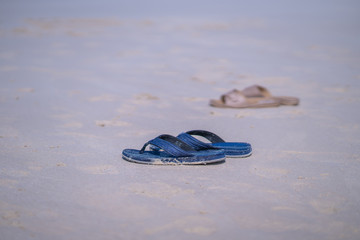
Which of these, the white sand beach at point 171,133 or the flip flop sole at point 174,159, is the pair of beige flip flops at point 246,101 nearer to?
the white sand beach at point 171,133

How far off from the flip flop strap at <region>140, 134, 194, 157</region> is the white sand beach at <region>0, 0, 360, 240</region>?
116mm

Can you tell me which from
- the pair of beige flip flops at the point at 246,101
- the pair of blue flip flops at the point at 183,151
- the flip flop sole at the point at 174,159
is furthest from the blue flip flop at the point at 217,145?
the pair of beige flip flops at the point at 246,101

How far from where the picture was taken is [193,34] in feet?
38.3

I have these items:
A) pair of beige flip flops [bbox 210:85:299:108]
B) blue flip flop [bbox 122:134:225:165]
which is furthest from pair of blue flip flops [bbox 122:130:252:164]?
pair of beige flip flops [bbox 210:85:299:108]

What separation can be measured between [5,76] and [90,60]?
1947 mm

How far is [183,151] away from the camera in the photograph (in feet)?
10.4

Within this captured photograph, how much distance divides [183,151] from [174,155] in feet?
0.25

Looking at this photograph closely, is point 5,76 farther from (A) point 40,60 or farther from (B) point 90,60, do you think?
(B) point 90,60

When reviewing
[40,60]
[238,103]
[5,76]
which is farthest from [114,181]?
[40,60]

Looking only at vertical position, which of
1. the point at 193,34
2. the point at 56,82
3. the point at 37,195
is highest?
the point at 193,34

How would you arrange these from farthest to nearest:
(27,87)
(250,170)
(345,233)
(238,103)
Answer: (27,87)
(238,103)
(250,170)
(345,233)

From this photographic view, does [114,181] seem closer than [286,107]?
Yes

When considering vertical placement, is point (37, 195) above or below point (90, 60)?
below

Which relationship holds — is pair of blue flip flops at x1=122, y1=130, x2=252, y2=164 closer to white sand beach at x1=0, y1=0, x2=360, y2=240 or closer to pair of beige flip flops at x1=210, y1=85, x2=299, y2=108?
white sand beach at x1=0, y1=0, x2=360, y2=240
